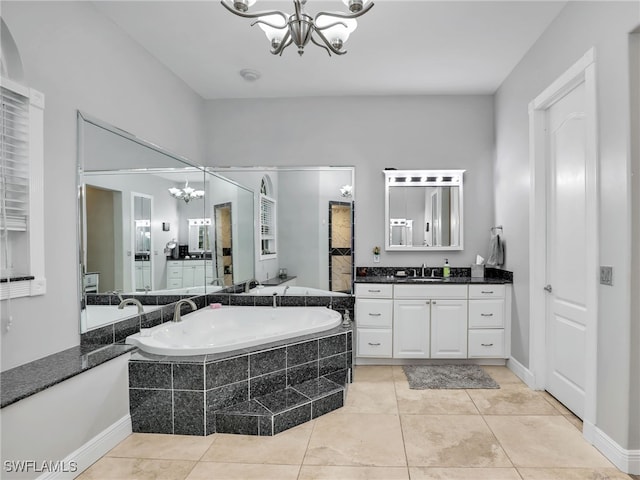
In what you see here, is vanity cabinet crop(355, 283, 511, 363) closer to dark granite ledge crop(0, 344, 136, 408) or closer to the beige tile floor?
the beige tile floor

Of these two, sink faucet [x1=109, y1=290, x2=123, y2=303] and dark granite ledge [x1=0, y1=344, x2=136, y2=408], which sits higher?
sink faucet [x1=109, y1=290, x2=123, y2=303]

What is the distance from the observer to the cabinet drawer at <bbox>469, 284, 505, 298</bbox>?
3781 millimetres

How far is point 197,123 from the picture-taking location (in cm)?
Result: 420

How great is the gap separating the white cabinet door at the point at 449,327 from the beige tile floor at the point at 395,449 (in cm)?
85

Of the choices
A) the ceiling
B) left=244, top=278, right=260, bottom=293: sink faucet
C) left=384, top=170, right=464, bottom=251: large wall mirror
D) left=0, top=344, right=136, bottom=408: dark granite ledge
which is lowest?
left=0, top=344, right=136, bottom=408: dark granite ledge

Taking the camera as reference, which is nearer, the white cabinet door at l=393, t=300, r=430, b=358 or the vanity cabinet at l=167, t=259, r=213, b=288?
the vanity cabinet at l=167, t=259, r=213, b=288

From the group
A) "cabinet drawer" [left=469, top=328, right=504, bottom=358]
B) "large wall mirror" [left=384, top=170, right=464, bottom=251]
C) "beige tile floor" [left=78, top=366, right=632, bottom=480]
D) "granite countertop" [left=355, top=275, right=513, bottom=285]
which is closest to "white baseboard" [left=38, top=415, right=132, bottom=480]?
"beige tile floor" [left=78, top=366, right=632, bottom=480]

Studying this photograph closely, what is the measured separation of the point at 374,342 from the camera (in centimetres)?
387

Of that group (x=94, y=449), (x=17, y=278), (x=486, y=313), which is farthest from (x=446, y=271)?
(x=17, y=278)

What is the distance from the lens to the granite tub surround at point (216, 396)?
246 centimetres

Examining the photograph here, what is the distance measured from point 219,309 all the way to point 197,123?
1925 mm

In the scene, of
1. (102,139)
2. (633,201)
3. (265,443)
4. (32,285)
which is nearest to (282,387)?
(265,443)

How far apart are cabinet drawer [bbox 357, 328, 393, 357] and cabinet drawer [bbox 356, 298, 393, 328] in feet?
0.22

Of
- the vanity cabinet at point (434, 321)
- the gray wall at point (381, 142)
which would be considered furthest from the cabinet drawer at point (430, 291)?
the gray wall at point (381, 142)
